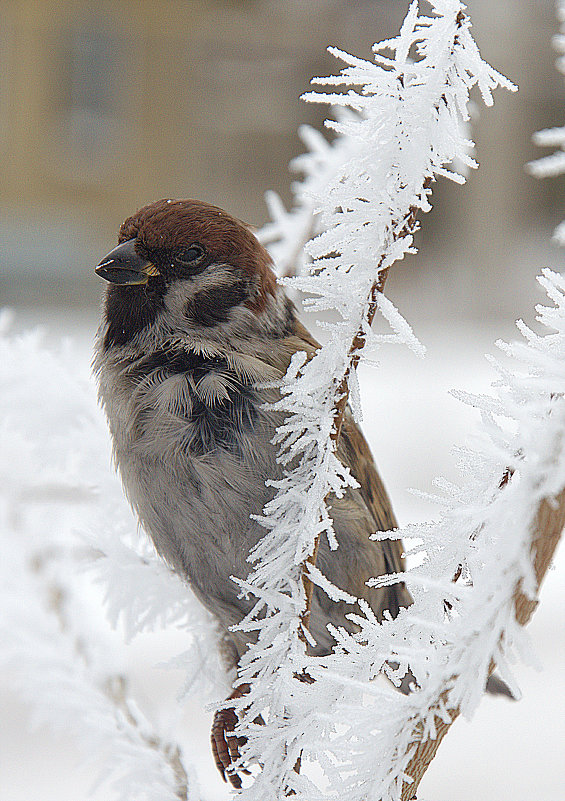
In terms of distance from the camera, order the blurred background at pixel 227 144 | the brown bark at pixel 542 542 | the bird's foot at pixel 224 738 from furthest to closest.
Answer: the blurred background at pixel 227 144 → the bird's foot at pixel 224 738 → the brown bark at pixel 542 542

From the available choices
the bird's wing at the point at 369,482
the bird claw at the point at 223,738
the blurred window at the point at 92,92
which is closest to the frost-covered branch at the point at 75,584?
the bird claw at the point at 223,738

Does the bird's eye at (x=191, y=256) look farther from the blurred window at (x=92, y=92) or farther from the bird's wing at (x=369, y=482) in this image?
the blurred window at (x=92, y=92)

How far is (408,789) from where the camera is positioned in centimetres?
32

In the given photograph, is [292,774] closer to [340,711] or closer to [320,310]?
[340,711]

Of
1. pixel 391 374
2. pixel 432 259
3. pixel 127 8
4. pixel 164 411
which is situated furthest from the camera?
pixel 127 8

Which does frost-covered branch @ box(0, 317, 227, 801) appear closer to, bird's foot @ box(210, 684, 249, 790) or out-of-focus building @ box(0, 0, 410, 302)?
bird's foot @ box(210, 684, 249, 790)

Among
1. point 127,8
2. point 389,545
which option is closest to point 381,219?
point 389,545

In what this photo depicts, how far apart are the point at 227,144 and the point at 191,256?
3.10m

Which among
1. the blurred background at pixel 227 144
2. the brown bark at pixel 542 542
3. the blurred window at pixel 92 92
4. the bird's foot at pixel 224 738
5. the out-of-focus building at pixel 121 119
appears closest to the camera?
the brown bark at pixel 542 542

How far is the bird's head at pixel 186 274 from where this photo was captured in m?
0.50

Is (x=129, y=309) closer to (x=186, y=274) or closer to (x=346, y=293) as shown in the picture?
(x=186, y=274)

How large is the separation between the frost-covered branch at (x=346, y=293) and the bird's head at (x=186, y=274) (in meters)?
0.18

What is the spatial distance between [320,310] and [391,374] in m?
2.47

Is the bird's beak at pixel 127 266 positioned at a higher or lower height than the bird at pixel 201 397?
higher
